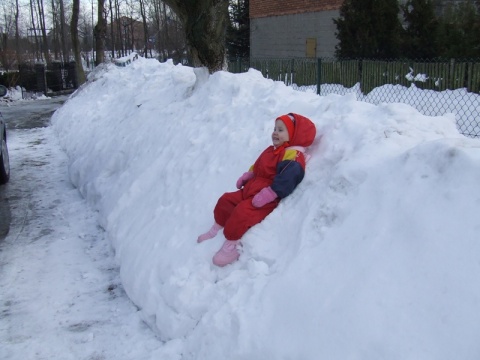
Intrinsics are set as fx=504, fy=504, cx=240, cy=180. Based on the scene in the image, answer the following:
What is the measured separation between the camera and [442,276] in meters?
2.25

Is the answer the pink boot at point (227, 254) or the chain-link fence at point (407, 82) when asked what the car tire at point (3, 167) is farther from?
the chain-link fence at point (407, 82)

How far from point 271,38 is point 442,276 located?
21772 millimetres

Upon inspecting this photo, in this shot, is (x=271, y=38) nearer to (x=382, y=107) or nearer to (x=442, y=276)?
(x=382, y=107)

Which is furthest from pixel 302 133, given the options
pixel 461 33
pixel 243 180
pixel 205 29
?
pixel 461 33

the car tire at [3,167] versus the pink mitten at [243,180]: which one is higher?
the pink mitten at [243,180]

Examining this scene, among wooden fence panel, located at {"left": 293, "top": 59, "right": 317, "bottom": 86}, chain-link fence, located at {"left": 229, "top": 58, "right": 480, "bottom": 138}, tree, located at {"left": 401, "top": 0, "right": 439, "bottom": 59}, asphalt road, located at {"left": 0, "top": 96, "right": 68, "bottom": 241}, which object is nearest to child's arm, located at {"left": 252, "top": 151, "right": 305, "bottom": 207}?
asphalt road, located at {"left": 0, "top": 96, "right": 68, "bottom": 241}

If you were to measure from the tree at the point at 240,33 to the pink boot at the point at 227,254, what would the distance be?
1013 inches

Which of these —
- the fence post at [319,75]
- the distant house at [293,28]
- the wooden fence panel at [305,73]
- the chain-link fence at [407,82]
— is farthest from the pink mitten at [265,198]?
the distant house at [293,28]

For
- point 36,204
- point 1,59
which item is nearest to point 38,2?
point 1,59

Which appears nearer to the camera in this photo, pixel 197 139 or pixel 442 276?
pixel 442 276

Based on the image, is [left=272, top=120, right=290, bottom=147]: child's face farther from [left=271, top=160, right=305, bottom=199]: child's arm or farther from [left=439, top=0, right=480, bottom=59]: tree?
[left=439, top=0, right=480, bottom=59]: tree

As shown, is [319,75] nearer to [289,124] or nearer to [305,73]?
[305,73]

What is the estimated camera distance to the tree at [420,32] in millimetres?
13719

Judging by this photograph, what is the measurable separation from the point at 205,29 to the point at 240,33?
856 inches
